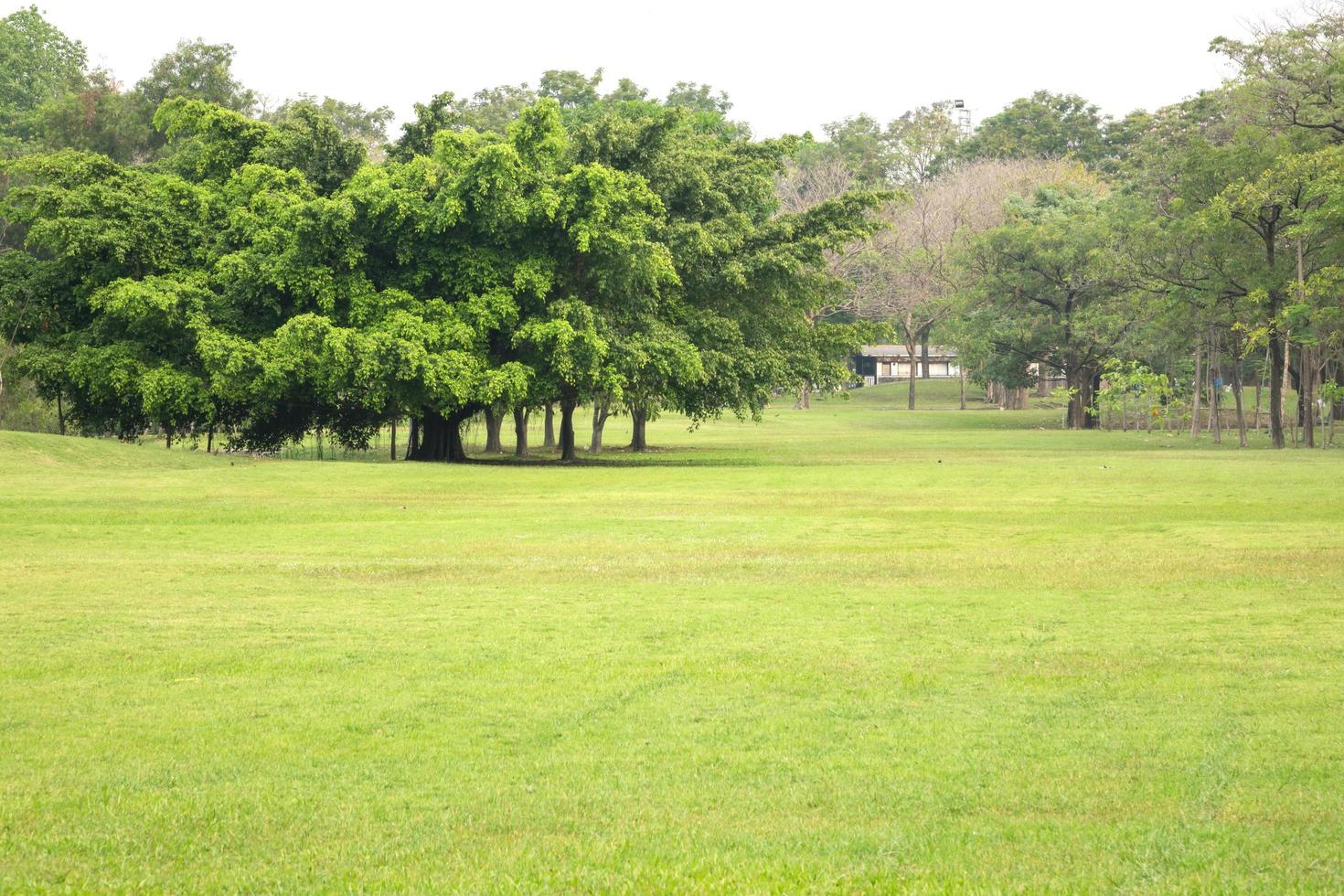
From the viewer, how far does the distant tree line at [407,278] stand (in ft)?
131

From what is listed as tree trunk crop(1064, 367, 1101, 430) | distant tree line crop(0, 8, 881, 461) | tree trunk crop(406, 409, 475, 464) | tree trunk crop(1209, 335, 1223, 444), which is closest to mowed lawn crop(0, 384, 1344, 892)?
distant tree line crop(0, 8, 881, 461)

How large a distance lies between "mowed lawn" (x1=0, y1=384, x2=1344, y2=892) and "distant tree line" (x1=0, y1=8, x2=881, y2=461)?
16.1 metres

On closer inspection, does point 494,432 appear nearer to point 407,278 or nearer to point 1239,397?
point 407,278

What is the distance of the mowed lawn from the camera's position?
7.04 m

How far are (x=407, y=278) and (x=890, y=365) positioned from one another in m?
91.0

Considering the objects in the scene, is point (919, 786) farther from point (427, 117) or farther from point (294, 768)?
point (427, 117)

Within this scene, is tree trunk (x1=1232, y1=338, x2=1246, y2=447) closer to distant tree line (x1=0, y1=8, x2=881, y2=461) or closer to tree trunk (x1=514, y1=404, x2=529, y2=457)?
distant tree line (x1=0, y1=8, x2=881, y2=461)

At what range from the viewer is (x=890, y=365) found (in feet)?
424

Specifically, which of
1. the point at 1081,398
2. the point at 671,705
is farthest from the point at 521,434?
the point at 671,705

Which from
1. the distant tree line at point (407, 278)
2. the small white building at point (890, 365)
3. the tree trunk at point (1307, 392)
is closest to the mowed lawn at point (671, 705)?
the distant tree line at point (407, 278)

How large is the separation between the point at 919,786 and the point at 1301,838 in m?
2.06

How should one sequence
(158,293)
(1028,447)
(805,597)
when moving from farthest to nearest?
(1028,447)
(158,293)
(805,597)

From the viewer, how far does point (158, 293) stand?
39.7 m

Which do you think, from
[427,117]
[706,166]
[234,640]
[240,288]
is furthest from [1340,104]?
[234,640]
